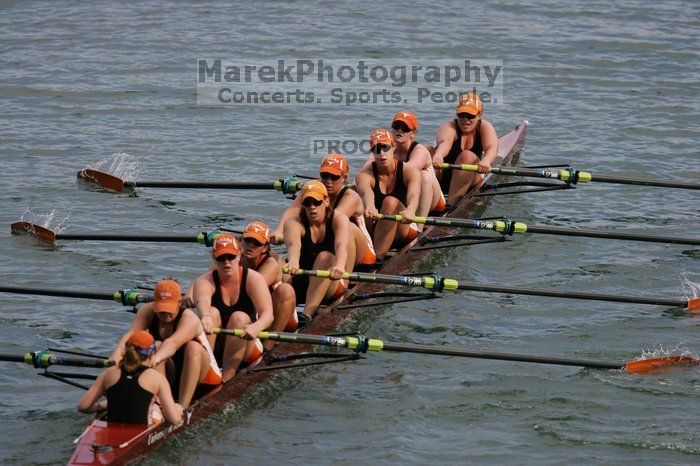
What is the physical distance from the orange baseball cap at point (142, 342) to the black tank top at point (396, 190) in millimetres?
5190

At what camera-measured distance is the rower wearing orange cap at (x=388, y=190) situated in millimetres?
13562

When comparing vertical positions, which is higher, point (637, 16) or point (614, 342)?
point (637, 16)

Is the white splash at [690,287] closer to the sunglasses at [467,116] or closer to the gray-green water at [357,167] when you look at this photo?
the gray-green water at [357,167]

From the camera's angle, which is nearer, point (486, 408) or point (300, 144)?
point (486, 408)

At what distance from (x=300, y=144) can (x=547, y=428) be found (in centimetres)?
1078

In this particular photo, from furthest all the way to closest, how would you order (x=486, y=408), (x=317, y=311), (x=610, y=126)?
(x=610, y=126) → (x=317, y=311) → (x=486, y=408)

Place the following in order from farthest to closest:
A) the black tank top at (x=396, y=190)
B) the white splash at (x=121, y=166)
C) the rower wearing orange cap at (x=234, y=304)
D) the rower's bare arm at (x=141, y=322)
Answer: the white splash at (x=121, y=166) < the black tank top at (x=396, y=190) < the rower wearing orange cap at (x=234, y=304) < the rower's bare arm at (x=141, y=322)

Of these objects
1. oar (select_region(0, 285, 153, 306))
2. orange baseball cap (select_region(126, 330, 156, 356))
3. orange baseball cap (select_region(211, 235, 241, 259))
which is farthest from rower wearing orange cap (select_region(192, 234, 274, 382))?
orange baseball cap (select_region(126, 330, 156, 356))

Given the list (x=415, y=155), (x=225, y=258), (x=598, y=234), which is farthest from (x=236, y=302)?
(x=598, y=234)

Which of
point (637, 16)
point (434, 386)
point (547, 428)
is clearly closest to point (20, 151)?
point (434, 386)

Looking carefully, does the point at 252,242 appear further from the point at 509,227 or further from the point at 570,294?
the point at 509,227

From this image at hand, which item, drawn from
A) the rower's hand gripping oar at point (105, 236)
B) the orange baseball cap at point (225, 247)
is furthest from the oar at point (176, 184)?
the orange baseball cap at point (225, 247)

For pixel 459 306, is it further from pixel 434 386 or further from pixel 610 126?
pixel 610 126

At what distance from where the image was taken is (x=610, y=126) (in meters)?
21.4
